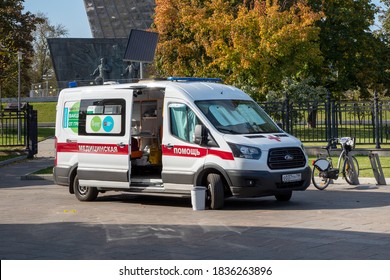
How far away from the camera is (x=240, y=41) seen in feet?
142

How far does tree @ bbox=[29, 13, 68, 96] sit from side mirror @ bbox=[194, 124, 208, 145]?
8076 centimetres

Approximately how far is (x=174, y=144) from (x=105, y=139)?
1.77m

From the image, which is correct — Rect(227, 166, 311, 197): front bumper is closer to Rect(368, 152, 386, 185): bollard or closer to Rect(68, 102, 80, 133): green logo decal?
Rect(68, 102, 80, 133): green logo decal

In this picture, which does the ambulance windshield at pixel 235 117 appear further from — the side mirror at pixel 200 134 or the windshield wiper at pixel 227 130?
the side mirror at pixel 200 134

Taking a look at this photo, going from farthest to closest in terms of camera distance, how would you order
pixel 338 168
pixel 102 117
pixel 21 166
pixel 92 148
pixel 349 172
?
pixel 21 166 < pixel 349 172 < pixel 338 168 < pixel 92 148 < pixel 102 117

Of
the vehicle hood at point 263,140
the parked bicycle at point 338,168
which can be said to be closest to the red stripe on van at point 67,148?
the vehicle hood at point 263,140

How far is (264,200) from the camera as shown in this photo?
16359 millimetres

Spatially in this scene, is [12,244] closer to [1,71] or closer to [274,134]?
[274,134]

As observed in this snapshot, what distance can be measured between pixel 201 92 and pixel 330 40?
36336 millimetres

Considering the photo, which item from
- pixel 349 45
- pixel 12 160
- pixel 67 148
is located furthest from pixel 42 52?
pixel 67 148

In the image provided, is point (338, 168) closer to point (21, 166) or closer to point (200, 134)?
point (200, 134)

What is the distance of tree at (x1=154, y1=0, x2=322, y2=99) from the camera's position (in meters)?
43.1

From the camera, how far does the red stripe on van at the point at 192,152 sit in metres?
14.6

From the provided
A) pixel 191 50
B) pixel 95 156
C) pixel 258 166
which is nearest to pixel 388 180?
pixel 258 166
